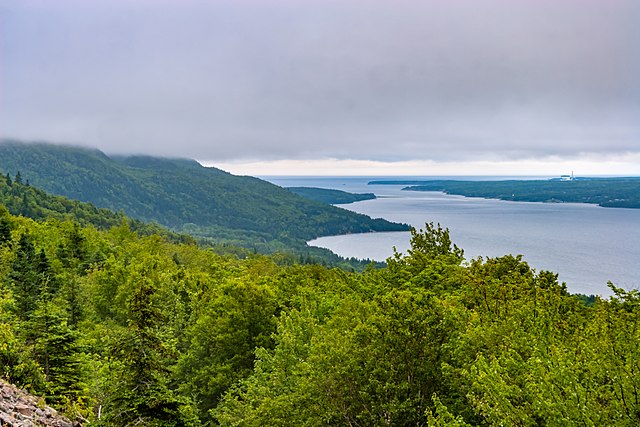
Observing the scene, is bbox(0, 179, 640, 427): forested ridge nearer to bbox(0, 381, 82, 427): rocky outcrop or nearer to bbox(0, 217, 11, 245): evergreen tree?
bbox(0, 381, 82, 427): rocky outcrop

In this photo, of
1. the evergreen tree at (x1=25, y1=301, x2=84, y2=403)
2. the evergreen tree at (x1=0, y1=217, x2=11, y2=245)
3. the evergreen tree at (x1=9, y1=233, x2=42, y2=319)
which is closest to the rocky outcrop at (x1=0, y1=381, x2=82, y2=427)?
the evergreen tree at (x1=25, y1=301, x2=84, y2=403)

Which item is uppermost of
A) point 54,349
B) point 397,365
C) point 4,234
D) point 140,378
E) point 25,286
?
point 397,365

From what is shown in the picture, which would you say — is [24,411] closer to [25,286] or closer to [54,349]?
[54,349]

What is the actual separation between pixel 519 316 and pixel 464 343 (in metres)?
2.74

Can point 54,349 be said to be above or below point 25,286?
above

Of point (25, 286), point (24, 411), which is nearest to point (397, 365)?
point (24, 411)

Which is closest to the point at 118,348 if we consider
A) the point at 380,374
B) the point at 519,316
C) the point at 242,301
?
the point at 380,374

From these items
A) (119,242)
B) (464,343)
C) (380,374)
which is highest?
(464,343)

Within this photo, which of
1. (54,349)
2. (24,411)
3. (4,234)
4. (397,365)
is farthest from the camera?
(4,234)

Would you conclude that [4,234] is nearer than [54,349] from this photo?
No

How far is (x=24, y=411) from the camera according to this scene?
14.9 meters

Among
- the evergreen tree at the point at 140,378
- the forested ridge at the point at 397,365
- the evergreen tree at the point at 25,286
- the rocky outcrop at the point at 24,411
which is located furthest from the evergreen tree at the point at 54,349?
the evergreen tree at the point at 25,286

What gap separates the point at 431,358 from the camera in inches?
629

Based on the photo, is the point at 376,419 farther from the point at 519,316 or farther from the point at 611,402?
the point at 611,402
